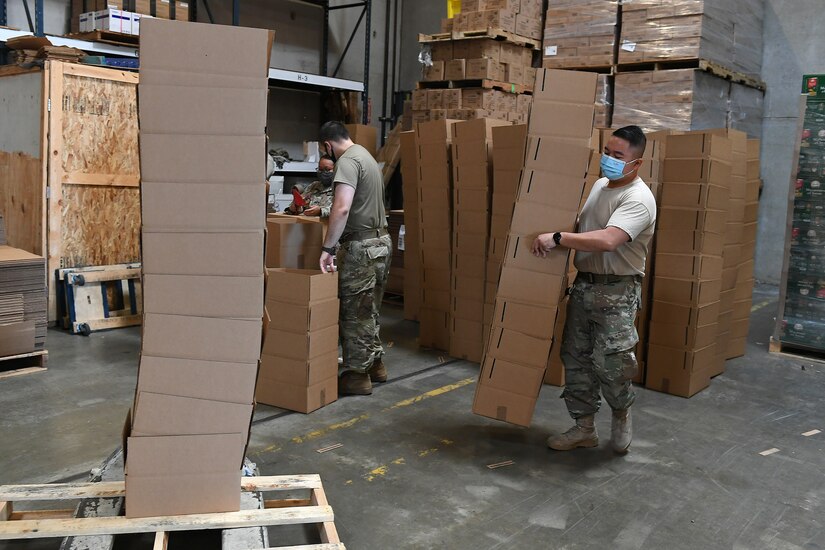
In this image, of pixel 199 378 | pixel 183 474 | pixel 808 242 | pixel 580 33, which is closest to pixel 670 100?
pixel 580 33

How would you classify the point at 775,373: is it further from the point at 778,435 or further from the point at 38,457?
the point at 38,457

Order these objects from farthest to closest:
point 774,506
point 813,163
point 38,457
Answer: point 813,163, point 38,457, point 774,506

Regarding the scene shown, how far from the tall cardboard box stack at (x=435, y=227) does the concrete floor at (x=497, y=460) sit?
2.71 feet

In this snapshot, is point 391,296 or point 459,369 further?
point 391,296

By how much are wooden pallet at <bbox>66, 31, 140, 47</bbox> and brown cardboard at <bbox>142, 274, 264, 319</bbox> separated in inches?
255

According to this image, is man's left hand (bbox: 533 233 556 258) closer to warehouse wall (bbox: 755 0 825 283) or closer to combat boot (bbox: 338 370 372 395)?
combat boot (bbox: 338 370 372 395)

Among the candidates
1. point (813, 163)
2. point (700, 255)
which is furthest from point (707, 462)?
point (813, 163)

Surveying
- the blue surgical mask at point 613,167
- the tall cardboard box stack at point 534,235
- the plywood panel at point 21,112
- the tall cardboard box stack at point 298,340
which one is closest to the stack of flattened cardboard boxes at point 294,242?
the tall cardboard box stack at point 298,340

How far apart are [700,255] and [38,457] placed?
4.58 metres

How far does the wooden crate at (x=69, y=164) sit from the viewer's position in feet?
21.3

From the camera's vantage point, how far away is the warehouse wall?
982cm

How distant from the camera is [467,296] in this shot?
6.20m

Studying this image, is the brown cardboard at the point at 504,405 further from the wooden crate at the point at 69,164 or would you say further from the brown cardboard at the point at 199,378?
the wooden crate at the point at 69,164

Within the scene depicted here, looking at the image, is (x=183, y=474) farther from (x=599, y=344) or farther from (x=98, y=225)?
(x=98, y=225)
